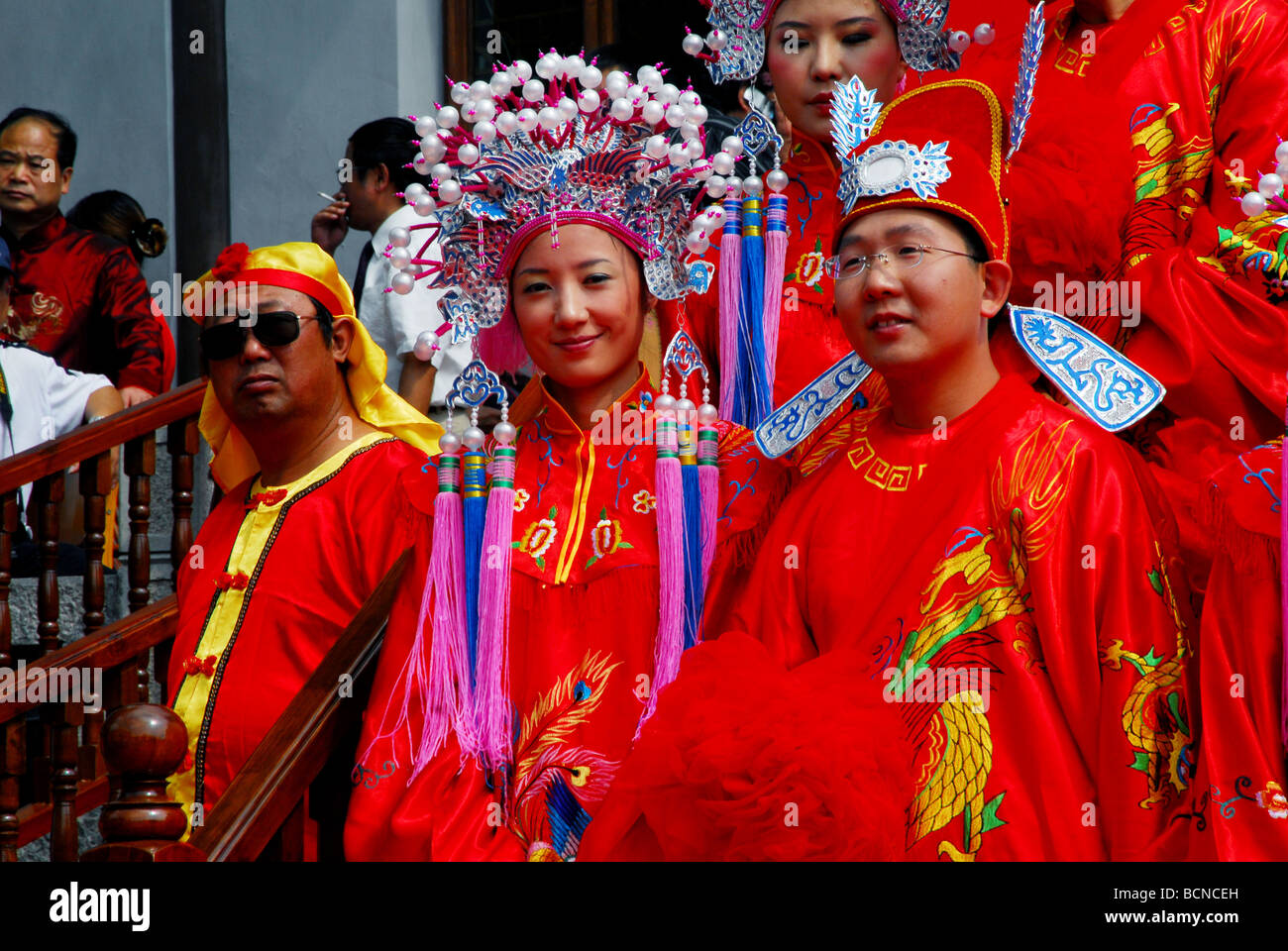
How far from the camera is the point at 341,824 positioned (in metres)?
3.11

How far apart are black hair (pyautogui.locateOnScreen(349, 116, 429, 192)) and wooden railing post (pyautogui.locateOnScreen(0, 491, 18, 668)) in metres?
1.60

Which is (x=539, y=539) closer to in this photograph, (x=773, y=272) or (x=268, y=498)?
(x=773, y=272)

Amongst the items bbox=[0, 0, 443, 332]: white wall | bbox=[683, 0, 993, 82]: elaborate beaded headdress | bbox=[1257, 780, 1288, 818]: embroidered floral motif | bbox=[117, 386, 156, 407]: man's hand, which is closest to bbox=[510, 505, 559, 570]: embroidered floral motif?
bbox=[683, 0, 993, 82]: elaborate beaded headdress

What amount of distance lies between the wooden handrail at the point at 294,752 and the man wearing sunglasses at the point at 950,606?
21.6 inches

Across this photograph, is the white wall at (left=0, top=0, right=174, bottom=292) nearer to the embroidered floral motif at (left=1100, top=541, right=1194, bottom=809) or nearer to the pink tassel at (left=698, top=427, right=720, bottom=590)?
the pink tassel at (left=698, top=427, right=720, bottom=590)

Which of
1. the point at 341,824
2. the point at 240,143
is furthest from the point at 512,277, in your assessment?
the point at 240,143

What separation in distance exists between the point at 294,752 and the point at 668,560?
0.75 meters

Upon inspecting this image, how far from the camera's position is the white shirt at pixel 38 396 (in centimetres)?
551

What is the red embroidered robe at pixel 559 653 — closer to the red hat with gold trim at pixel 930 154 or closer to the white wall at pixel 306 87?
the red hat with gold trim at pixel 930 154

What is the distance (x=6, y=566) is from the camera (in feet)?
15.5

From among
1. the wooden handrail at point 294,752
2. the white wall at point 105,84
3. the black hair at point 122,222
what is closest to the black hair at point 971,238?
the wooden handrail at point 294,752

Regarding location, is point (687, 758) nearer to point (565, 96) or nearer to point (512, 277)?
point (512, 277)

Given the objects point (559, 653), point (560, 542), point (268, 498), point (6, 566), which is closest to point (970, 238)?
point (560, 542)
